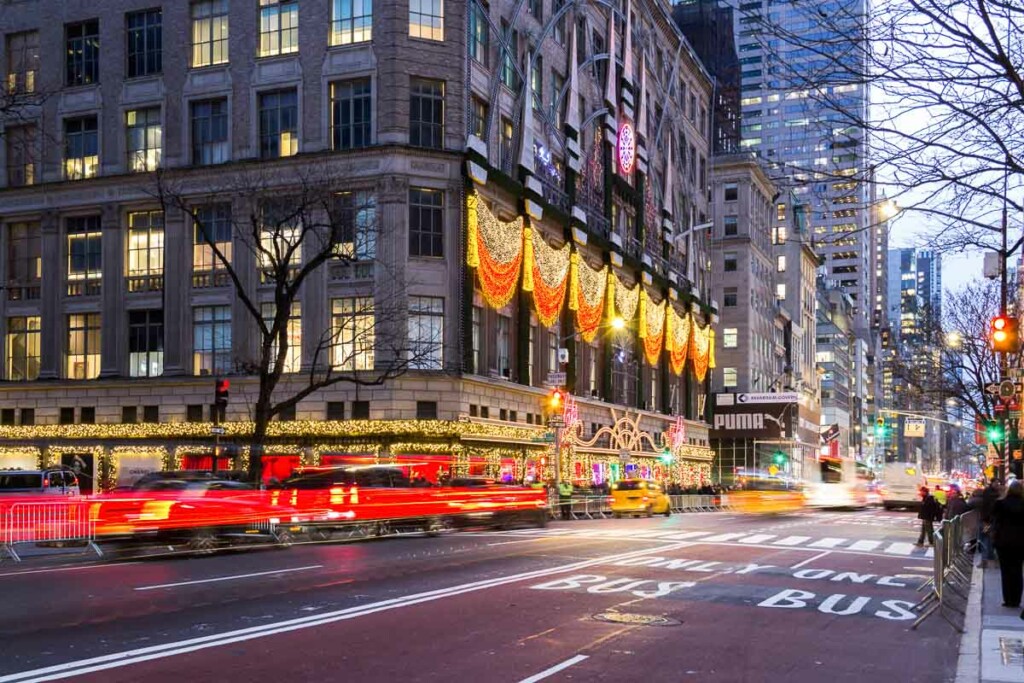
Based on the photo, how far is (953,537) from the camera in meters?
19.5

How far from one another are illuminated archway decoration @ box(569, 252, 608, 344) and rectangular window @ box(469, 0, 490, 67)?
13707 mm

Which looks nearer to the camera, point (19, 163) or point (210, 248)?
point (210, 248)

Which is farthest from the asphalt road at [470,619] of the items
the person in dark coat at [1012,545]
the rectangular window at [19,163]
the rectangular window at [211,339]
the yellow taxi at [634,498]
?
the rectangular window at [19,163]

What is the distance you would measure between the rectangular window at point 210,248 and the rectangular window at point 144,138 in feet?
13.4

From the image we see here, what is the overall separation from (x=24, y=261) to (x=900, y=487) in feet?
166

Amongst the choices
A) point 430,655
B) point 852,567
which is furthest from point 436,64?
point 430,655

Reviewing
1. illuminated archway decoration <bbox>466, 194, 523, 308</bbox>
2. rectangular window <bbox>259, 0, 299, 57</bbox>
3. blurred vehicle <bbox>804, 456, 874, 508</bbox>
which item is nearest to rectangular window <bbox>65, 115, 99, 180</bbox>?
rectangular window <bbox>259, 0, 299, 57</bbox>

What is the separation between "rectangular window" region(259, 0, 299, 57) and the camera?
177 feet

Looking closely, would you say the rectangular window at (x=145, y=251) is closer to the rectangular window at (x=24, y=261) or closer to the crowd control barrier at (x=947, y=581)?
the rectangular window at (x=24, y=261)

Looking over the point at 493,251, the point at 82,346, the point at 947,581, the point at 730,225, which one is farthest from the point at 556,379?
the point at 730,225

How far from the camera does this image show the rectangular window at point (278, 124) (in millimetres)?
53656

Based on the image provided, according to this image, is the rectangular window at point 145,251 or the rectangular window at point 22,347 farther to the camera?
the rectangular window at point 22,347

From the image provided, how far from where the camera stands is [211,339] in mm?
54156

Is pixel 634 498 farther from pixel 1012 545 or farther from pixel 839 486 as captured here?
pixel 1012 545
